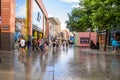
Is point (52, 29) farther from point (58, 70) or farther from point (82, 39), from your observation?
point (58, 70)

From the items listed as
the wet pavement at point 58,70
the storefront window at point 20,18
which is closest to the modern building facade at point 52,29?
the storefront window at point 20,18

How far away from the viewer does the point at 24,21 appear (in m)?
44.8

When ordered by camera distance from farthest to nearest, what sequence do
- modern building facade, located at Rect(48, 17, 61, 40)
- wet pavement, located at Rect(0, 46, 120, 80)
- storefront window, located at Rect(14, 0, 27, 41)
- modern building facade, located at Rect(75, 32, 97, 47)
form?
1. modern building facade, located at Rect(48, 17, 61, 40)
2. modern building facade, located at Rect(75, 32, 97, 47)
3. storefront window, located at Rect(14, 0, 27, 41)
4. wet pavement, located at Rect(0, 46, 120, 80)

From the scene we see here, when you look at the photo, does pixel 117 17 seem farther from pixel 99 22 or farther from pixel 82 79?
pixel 82 79

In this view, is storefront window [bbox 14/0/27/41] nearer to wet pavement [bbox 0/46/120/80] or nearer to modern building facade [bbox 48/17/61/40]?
wet pavement [bbox 0/46/120/80]

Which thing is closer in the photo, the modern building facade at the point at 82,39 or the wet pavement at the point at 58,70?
the wet pavement at the point at 58,70

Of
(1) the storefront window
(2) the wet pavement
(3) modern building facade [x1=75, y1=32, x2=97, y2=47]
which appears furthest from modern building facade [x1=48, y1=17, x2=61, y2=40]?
(2) the wet pavement

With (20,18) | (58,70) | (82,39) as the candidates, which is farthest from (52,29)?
(58,70)

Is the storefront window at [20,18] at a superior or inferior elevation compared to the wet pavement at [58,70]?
superior

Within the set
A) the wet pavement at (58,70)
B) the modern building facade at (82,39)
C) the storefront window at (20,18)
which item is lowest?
the wet pavement at (58,70)

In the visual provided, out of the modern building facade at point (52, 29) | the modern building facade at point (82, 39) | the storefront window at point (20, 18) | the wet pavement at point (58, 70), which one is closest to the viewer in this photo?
the wet pavement at point (58, 70)

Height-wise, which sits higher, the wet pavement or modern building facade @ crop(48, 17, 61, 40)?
modern building facade @ crop(48, 17, 61, 40)

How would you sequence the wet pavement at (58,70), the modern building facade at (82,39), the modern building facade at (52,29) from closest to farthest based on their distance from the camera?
1. the wet pavement at (58,70)
2. the modern building facade at (82,39)
3. the modern building facade at (52,29)

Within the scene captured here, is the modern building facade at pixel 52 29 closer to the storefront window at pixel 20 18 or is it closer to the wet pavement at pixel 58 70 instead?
the storefront window at pixel 20 18
